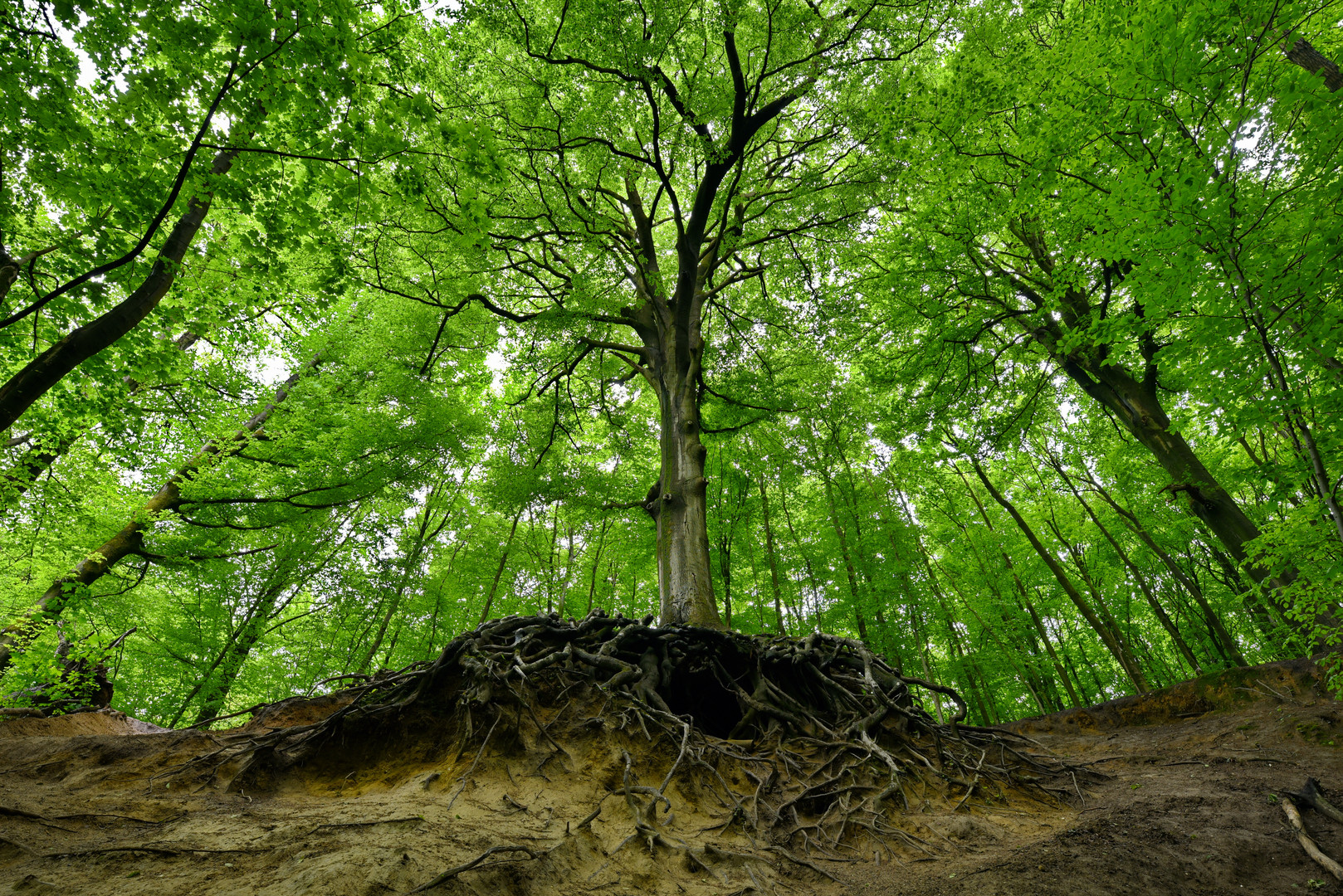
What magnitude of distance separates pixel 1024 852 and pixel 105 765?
17.9ft

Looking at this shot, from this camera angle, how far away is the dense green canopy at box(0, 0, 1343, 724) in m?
3.65

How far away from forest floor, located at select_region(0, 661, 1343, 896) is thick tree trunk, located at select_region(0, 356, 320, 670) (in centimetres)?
256

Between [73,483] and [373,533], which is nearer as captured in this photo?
[73,483]

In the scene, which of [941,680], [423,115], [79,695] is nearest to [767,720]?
[423,115]

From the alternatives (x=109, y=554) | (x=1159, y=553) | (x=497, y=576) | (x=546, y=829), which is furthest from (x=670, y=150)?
(x=1159, y=553)

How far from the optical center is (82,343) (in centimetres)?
351

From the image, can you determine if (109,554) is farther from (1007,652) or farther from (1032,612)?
(1007,652)

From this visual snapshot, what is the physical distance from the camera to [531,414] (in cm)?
1007

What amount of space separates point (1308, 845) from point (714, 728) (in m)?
3.82

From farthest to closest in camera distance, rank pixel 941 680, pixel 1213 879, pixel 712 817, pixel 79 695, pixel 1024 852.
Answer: pixel 941 680 → pixel 79 695 → pixel 712 817 → pixel 1024 852 → pixel 1213 879

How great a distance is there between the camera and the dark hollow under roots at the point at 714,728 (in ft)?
10.4

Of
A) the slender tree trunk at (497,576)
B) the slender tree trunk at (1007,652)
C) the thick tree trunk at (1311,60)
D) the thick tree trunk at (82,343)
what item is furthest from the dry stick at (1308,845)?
the slender tree trunk at (1007,652)

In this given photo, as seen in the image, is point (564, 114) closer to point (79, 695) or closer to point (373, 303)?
point (373, 303)

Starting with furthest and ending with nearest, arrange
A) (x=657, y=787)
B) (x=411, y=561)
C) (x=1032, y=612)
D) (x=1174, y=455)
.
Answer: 1. (x=1032, y=612)
2. (x=411, y=561)
3. (x=1174, y=455)
4. (x=657, y=787)
